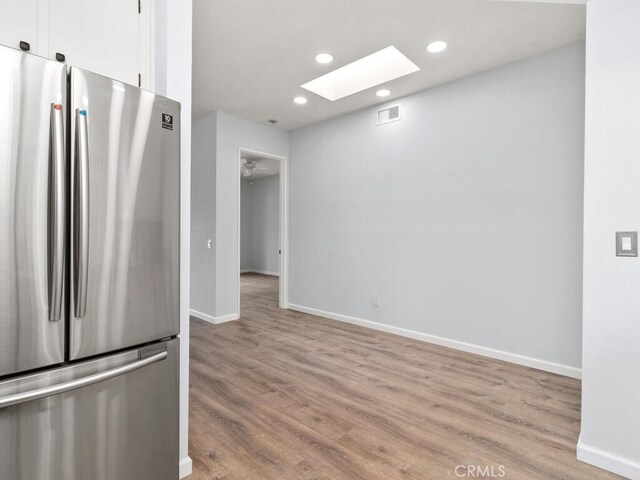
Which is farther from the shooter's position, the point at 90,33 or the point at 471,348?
the point at 471,348

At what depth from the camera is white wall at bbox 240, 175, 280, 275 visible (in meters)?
9.64

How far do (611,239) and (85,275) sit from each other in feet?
8.17

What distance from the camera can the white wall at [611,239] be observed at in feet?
5.74

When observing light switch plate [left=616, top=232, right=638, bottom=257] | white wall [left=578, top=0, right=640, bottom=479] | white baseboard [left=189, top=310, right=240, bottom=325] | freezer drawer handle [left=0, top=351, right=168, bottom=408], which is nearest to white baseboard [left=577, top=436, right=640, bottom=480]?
white wall [left=578, top=0, right=640, bottom=479]

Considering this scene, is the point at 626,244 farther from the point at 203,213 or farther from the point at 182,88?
the point at 203,213

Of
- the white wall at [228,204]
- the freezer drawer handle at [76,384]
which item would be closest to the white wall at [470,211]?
the white wall at [228,204]

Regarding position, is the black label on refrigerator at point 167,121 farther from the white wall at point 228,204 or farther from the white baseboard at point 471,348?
the white baseboard at point 471,348

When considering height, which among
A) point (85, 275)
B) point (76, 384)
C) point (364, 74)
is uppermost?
point (364, 74)

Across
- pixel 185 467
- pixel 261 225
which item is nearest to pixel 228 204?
pixel 185 467

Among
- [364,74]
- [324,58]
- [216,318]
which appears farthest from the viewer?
[216,318]

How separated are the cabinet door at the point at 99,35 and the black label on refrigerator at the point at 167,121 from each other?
0.33 meters

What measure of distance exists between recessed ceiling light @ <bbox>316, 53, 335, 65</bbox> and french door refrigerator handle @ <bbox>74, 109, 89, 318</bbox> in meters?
2.44

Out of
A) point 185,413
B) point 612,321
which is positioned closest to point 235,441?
point 185,413

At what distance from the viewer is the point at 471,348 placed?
138 inches
